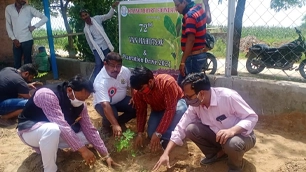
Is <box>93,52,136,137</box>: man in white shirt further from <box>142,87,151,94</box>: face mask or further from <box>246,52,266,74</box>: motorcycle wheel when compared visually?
<box>246,52,266,74</box>: motorcycle wheel

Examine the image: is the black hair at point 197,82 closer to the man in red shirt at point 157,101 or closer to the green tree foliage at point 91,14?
the man in red shirt at point 157,101

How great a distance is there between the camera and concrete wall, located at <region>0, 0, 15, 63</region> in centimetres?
790

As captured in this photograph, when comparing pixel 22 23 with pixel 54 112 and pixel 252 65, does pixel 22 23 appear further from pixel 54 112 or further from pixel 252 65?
pixel 252 65

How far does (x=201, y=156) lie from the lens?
3357mm

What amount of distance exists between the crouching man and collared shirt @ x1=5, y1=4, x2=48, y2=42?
3.65 m

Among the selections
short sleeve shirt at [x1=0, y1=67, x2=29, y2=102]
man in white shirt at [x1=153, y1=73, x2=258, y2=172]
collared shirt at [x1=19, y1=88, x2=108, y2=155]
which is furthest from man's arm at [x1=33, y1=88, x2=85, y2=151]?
short sleeve shirt at [x1=0, y1=67, x2=29, y2=102]

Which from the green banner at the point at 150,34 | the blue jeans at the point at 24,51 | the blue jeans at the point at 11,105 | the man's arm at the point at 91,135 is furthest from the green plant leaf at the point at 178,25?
the blue jeans at the point at 24,51

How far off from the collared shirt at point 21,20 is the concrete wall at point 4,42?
182 centimetres

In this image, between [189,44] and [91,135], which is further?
[189,44]

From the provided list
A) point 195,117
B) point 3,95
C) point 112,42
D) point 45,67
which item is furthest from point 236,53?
point 45,67

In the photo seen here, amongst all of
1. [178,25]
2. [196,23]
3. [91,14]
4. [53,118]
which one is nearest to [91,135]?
[53,118]

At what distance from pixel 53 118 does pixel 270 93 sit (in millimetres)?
2636

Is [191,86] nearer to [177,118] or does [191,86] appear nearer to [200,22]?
[177,118]

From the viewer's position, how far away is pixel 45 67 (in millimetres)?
7434
